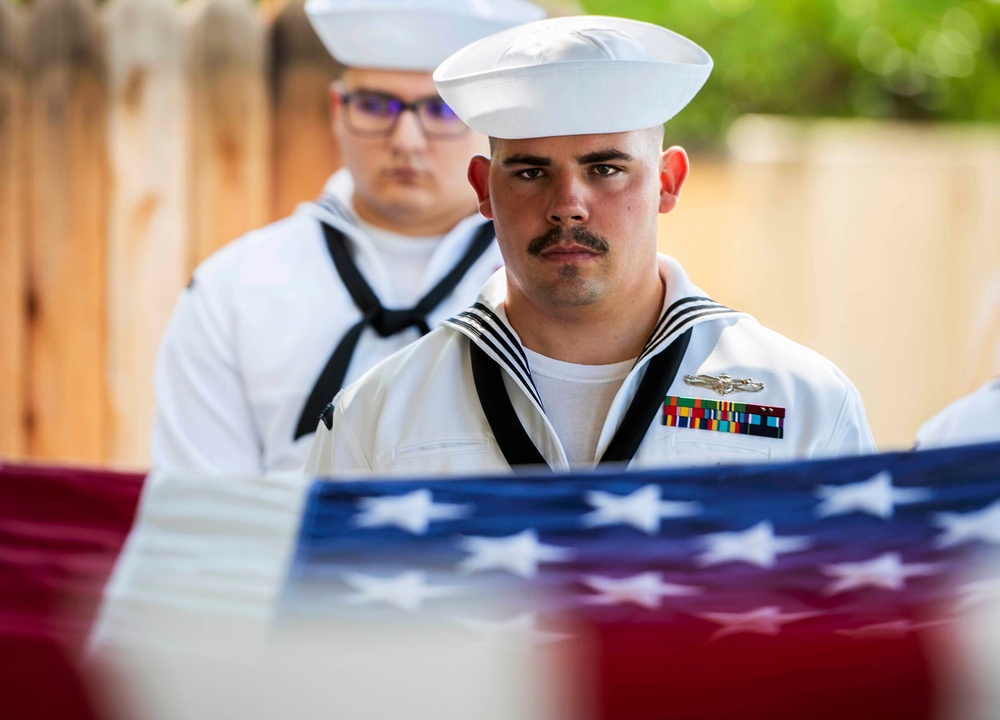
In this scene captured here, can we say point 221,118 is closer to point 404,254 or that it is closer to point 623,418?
point 404,254

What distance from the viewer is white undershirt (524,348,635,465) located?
6.70 ft

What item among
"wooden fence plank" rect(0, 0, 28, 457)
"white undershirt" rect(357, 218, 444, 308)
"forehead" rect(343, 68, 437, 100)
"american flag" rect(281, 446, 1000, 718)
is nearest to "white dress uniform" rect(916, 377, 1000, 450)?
"american flag" rect(281, 446, 1000, 718)

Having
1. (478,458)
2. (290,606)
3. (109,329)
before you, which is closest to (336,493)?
(290,606)

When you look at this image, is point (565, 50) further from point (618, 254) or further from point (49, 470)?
point (49, 470)

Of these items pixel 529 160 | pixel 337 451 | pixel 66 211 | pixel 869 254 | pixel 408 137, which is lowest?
pixel 337 451

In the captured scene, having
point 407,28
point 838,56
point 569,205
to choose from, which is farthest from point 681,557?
point 838,56

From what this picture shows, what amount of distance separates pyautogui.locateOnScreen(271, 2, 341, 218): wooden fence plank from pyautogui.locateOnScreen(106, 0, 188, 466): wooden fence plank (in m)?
0.29

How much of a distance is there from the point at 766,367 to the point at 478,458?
0.46 metres

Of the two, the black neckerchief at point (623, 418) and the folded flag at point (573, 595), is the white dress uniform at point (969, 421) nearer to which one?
the black neckerchief at point (623, 418)

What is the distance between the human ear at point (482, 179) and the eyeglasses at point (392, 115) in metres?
0.92

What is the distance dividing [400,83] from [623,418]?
1425 mm

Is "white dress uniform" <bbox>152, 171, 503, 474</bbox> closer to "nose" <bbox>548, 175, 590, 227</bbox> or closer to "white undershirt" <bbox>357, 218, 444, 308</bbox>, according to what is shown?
"white undershirt" <bbox>357, 218, 444, 308</bbox>

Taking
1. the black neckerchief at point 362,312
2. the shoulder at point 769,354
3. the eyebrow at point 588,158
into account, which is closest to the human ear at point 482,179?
the eyebrow at point 588,158

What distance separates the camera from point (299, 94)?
407 cm
